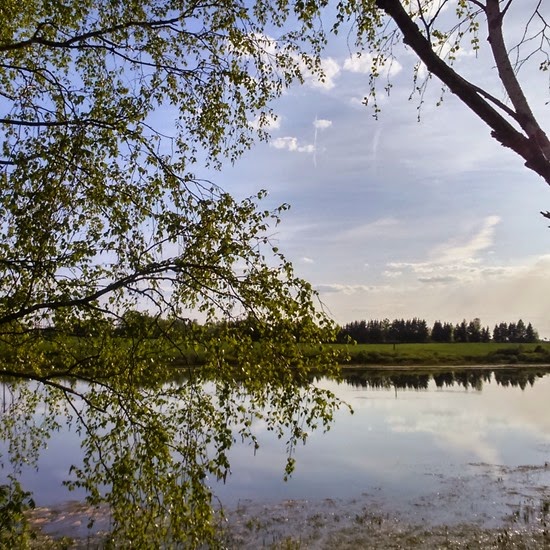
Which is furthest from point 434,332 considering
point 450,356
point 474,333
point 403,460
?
point 403,460

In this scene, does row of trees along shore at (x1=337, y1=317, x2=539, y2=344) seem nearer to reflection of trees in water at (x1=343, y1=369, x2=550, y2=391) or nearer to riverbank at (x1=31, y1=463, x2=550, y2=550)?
reflection of trees in water at (x1=343, y1=369, x2=550, y2=391)

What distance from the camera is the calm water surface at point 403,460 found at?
14.4 metres

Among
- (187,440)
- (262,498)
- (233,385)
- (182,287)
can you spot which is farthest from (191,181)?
(262,498)

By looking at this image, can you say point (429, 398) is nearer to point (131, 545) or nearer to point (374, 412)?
point (374, 412)

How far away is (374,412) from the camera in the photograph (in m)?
28.9

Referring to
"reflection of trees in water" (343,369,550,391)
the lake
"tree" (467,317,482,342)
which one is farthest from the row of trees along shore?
the lake

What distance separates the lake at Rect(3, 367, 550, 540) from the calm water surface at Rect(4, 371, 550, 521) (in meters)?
0.03

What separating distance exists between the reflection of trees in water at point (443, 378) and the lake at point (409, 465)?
36.4 feet

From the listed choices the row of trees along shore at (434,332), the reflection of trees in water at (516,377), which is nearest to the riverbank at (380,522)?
the reflection of trees in water at (516,377)

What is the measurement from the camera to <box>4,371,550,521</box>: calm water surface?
14.4m

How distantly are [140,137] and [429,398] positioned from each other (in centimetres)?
3197

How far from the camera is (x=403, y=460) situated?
60.1 feet

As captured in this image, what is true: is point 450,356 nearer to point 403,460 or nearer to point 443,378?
point 443,378

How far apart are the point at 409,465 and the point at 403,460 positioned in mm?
708
